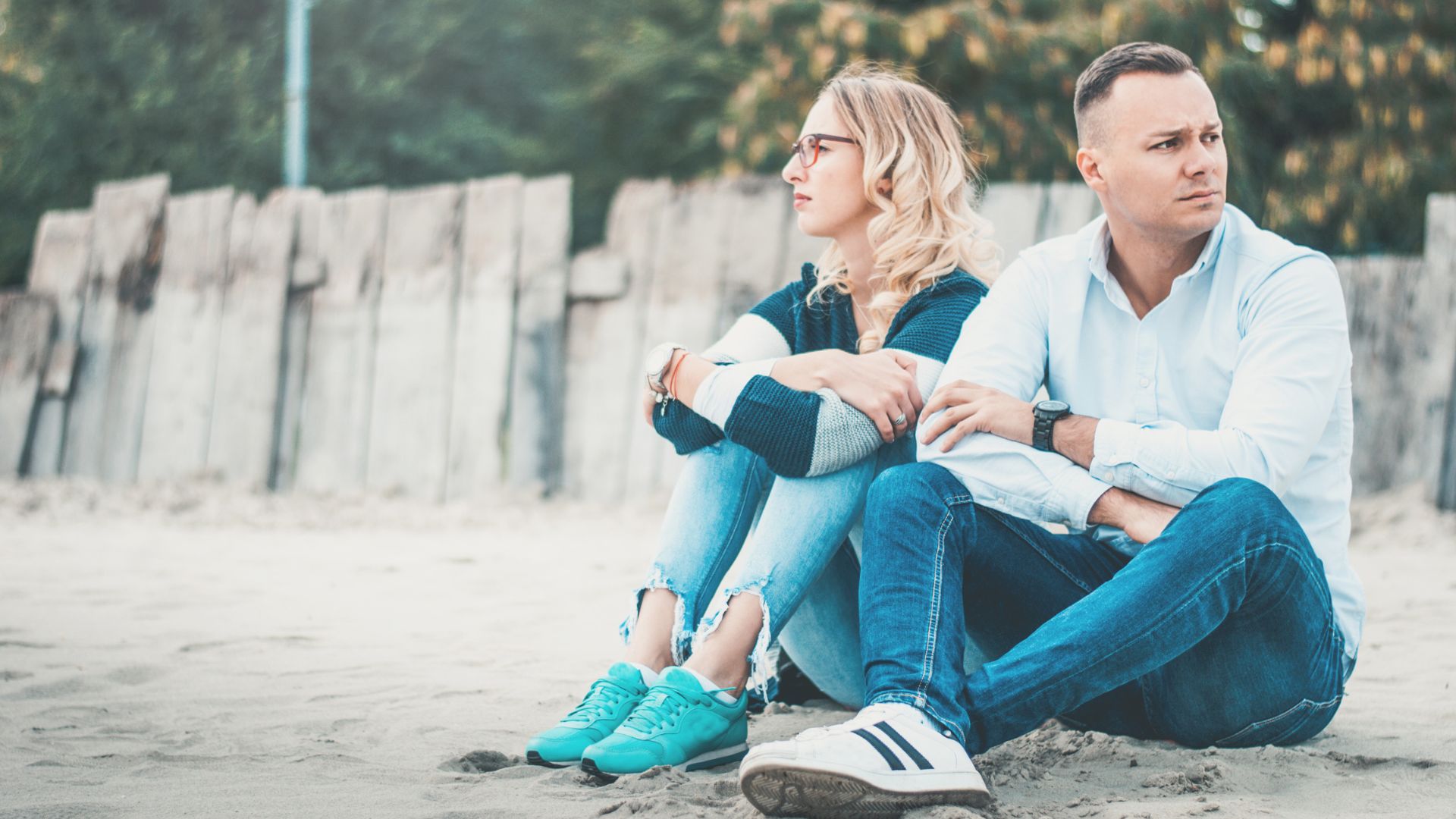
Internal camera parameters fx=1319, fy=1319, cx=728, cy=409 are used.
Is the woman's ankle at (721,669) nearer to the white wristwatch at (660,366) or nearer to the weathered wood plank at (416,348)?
the white wristwatch at (660,366)

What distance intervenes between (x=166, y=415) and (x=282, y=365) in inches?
28.1

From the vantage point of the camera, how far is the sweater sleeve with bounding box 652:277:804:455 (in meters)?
→ 2.50

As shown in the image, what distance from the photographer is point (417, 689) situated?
9.46 feet

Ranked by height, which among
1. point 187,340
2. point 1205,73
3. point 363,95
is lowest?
point 187,340

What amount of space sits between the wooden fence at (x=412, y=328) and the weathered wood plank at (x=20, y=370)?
0.01 metres

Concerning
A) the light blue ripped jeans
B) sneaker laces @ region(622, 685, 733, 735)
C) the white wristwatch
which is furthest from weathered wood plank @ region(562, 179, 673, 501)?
sneaker laces @ region(622, 685, 733, 735)

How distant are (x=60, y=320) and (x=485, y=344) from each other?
255 cm

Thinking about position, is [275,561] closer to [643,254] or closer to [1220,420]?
[643,254]

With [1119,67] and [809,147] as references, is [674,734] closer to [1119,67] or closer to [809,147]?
[809,147]

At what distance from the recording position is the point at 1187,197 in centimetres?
224

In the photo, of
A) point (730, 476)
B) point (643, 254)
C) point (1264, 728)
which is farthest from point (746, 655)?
point (643, 254)

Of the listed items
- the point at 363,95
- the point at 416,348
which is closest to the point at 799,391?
the point at 416,348

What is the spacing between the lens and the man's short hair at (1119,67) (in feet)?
7.48

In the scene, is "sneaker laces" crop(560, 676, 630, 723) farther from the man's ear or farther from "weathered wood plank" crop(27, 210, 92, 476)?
"weathered wood plank" crop(27, 210, 92, 476)
